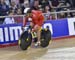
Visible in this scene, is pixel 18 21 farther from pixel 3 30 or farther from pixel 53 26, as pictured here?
pixel 53 26

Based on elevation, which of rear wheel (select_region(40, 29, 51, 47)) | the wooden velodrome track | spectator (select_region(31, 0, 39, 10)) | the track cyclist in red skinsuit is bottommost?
the wooden velodrome track

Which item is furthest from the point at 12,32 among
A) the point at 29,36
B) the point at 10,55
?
the point at 10,55

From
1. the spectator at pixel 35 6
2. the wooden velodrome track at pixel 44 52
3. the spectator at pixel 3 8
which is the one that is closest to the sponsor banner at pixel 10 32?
the wooden velodrome track at pixel 44 52

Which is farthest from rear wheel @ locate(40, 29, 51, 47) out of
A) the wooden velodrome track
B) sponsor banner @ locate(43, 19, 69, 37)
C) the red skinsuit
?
sponsor banner @ locate(43, 19, 69, 37)

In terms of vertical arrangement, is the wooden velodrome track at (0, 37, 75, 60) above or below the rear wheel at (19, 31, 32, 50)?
below

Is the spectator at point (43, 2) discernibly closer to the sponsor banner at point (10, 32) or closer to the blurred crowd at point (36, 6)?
the blurred crowd at point (36, 6)

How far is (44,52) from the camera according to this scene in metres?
12.6

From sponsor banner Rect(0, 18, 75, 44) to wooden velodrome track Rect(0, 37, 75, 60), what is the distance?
524mm

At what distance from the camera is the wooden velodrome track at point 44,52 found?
11.5m

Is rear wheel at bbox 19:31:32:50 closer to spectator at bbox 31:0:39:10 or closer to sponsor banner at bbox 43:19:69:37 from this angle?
sponsor banner at bbox 43:19:69:37

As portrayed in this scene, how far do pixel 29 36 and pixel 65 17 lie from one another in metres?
4.12

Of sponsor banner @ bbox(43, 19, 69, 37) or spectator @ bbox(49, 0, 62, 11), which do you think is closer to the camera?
sponsor banner @ bbox(43, 19, 69, 37)

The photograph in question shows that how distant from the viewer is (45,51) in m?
12.8

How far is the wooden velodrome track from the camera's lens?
1148cm
